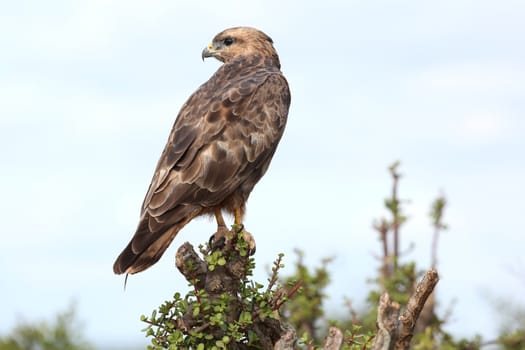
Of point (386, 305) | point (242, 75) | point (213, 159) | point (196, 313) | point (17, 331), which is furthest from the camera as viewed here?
point (17, 331)

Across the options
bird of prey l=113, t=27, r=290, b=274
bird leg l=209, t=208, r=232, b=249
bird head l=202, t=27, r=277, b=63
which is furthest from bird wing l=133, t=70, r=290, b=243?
bird head l=202, t=27, r=277, b=63

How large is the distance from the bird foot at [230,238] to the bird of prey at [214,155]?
20 cm

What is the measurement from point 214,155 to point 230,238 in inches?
58.3

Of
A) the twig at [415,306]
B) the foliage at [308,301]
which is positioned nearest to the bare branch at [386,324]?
the twig at [415,306]

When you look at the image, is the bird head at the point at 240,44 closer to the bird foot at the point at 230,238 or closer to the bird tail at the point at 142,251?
the bird foot at the point at 230,238

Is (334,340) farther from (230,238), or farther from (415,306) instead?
(230,238)

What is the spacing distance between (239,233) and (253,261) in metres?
0.23

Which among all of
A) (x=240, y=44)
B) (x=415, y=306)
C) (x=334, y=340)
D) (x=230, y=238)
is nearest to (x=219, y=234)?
(x=230, y=238)

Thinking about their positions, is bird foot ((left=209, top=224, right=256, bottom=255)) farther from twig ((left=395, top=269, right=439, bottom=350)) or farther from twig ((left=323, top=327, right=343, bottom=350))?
twig ((left=395, top=269, right=439, bottom=350))

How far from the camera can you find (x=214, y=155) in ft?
25.3

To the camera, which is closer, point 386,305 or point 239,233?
point 386,305

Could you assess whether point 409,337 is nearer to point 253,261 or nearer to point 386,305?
point 386,305

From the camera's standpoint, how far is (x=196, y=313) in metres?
5.89

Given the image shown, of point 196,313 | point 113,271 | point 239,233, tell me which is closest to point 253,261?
point 239,233
